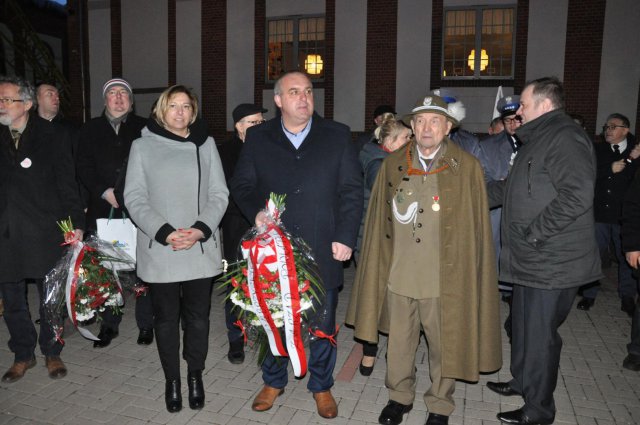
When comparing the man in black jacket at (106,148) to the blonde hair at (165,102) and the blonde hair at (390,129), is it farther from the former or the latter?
the blonde hair at (390,129)

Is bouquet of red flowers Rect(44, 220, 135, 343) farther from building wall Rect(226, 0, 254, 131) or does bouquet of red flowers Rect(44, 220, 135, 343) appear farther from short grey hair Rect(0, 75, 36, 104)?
building wall Rect(226, 0, 254, 131)

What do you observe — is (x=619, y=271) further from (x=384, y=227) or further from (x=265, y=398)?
(x=265, y=398)

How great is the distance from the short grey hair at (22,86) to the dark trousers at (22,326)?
62.9 inches

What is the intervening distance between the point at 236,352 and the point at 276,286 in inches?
71.0

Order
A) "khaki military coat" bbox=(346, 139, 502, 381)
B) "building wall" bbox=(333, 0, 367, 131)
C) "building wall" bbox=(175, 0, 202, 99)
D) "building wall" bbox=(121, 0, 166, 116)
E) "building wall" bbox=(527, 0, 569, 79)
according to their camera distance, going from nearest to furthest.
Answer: "khaki military coat" bbox=(346, 139, 502, 381), "building wall" bbox=(527, 0, 569, 79), "building wall" bbox=(333, 0, 367, 131), "building wall" bbox=(175, 0, 202, 99), "building wall" bbox=(121, 0, 166, 116)

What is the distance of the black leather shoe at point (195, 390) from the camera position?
160 inches

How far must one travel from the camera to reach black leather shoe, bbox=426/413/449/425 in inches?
147

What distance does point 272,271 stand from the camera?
3.43 m

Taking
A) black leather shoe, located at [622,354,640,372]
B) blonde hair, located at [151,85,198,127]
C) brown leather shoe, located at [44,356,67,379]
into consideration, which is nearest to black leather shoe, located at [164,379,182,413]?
brown leather shoe, located at [44,356,67,379]

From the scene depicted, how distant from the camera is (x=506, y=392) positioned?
4328mm

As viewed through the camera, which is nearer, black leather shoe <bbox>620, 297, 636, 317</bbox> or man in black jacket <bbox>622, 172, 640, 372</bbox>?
man in black jacket <bbox>622, 172, 640, 372</bbox>

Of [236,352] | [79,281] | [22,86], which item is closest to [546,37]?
[236,352]

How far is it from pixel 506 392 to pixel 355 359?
4.69 ft

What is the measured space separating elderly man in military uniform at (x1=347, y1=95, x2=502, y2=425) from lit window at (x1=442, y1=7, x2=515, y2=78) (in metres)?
11.1
